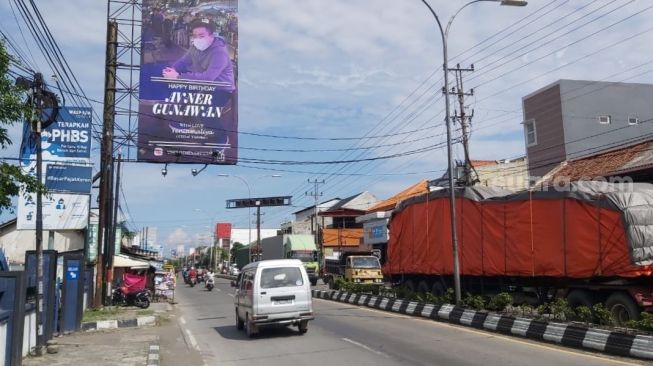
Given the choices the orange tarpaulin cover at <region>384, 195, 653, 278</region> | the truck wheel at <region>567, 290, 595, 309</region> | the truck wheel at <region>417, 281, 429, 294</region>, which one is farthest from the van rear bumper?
the truck wheel at <region>417, 281, 429, 294</region>

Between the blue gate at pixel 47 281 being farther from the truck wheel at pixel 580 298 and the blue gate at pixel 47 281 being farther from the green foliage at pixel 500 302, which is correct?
the truck wheel at pixel 580 298

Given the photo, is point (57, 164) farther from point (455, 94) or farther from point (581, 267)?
point (455, 94)

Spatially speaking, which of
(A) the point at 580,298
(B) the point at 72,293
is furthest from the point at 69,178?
(A) the point at 580,298

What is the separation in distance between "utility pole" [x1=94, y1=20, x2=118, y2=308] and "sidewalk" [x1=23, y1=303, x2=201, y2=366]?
→ 488cm

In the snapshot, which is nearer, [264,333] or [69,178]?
[264,333]

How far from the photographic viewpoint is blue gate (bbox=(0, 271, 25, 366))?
9.15 metres

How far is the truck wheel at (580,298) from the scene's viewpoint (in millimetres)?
14355

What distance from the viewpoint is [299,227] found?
276ft

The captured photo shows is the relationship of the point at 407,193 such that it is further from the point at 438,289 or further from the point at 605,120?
the point at 438,289

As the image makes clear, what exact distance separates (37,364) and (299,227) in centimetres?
7336

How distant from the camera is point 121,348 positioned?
1295cm

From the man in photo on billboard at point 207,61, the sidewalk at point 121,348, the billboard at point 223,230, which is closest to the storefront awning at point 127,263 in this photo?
the man in photo on billboard at point 207,61

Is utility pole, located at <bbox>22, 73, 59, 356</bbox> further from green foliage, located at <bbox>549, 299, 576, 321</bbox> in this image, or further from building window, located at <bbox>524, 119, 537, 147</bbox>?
building window, located at <bbox>524, 119, 537, 147</bbox>

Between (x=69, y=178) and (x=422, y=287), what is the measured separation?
13719 millimetres
